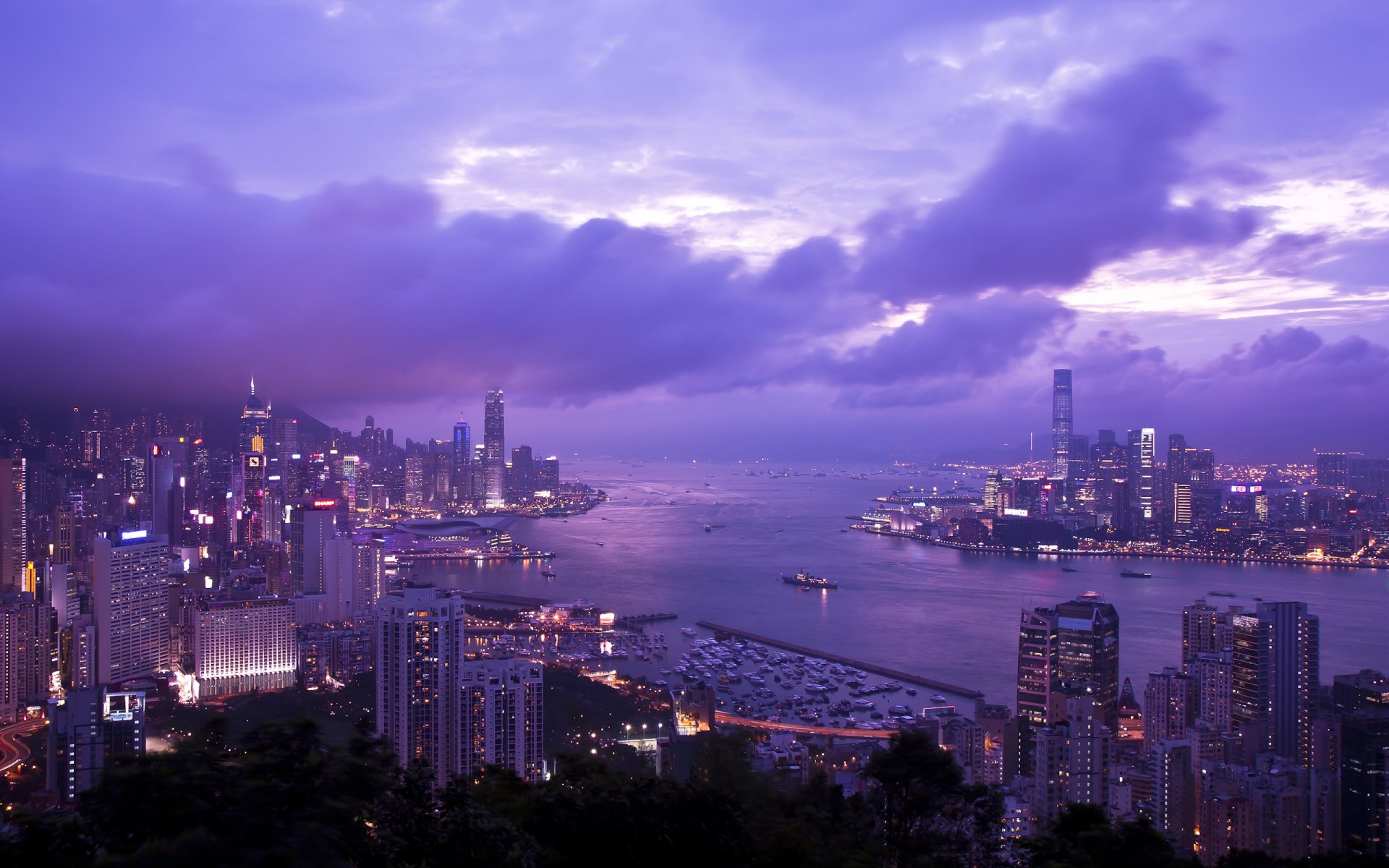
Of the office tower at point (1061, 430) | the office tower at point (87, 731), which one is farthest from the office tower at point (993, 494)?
the office tower at point (87, 731)

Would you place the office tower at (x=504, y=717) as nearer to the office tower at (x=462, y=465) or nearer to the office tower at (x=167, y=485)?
the office tower at (x=167, y=485)

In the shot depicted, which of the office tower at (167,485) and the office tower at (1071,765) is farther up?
the office tower at (167,485)

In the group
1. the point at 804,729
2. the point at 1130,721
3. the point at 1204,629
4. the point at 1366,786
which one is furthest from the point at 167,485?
the point at 1366,786

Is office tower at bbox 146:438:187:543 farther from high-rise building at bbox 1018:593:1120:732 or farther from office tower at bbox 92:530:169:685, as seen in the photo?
high-rise building at bbox 1018:593:1120:732

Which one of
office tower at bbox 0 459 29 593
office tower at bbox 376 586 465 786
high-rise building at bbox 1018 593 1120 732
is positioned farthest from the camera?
office tower at bbox 0 459 29 593

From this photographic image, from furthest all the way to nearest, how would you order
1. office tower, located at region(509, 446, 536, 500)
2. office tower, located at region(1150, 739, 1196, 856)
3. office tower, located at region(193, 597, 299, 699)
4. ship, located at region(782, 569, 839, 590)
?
office tower, located at region(509, 446, 536, 500) → ship, located at region(782, 569, 839, 590) → office tower, located at region(193, 597, 299, 699) → office tower, located at region(1150, 739, 1196, 856)

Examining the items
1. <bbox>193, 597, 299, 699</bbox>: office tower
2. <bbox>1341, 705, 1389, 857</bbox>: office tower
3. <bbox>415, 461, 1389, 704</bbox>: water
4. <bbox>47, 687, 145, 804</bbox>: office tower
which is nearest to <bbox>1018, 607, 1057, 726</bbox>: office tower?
<bbox>415, 461, 1389, 704</bbox>: water

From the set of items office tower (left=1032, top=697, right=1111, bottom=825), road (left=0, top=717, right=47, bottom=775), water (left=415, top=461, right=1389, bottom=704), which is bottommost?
water (left=415, top=461, right=1389, bottom=704)

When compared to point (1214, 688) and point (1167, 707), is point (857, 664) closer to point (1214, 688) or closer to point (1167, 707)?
point (1167, 707)
